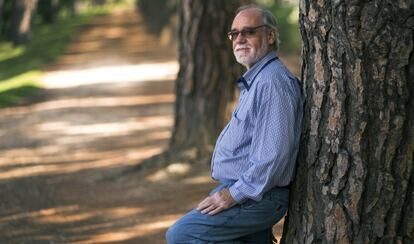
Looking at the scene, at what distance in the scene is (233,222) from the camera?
389cm

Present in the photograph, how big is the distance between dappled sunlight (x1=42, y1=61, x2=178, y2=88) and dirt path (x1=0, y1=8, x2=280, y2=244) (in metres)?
0.04

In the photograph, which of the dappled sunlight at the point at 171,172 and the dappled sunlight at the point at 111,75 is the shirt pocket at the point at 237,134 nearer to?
the dappled sunlight at the point at 171,172

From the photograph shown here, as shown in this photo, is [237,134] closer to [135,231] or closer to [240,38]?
[240,38]

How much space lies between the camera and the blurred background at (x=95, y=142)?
23.3 ft

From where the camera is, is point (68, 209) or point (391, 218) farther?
point (68, 209)

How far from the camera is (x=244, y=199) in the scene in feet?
12.7

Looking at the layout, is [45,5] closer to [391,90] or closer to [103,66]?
[103,66]

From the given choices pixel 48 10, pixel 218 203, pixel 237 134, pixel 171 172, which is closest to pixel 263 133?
pixel 237 134

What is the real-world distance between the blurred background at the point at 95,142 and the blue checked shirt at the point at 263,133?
106 inches

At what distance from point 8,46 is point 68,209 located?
25725 millimetres

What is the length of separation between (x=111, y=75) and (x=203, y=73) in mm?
12318

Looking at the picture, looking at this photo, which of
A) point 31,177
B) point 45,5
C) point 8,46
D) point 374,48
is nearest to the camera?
point 374,48

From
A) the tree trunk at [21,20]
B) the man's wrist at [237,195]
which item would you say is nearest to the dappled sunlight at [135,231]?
the man's wrist at [237,195]

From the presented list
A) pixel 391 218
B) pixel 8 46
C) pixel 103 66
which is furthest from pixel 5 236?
pixel 8 46
